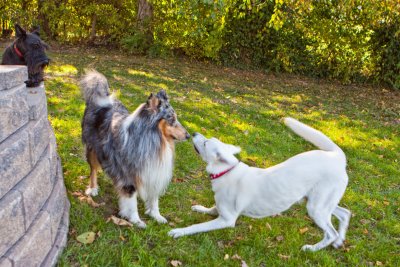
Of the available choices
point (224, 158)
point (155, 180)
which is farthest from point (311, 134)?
point (155, 180)

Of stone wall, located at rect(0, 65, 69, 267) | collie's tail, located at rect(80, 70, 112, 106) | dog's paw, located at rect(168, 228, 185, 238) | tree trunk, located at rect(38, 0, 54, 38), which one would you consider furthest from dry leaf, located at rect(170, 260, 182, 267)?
tree trunk, located at rect(38, 0, 54, 38)

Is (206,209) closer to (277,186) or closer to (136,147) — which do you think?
(277,186)

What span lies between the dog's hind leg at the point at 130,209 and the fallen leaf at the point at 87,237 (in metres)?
0.45

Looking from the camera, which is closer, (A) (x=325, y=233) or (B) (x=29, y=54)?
(A) (x=325, y=233)

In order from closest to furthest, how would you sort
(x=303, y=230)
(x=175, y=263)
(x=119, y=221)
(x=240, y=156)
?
(x=175, y=263) < (x=119, y=221) < (x=303, y=230) < (x=240, y=156)

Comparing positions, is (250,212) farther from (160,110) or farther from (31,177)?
(31,177)

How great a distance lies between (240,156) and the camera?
19.5 feet

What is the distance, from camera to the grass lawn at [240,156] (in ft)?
11.7

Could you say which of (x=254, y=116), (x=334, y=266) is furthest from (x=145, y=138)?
(x=254, y=116)

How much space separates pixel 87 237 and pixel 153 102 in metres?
1.29

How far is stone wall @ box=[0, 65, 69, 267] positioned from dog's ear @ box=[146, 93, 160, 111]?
0.88 metres

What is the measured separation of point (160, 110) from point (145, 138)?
29 cm

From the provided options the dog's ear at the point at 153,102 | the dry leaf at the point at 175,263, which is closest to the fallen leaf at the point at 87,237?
the dry leaf at the point at 175,263

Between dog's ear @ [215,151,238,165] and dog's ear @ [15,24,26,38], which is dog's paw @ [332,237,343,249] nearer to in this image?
dog's ear @ [215,151,238,165]
